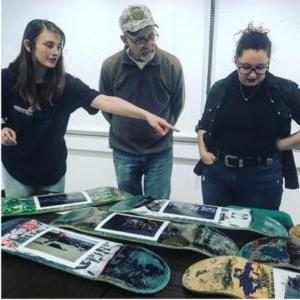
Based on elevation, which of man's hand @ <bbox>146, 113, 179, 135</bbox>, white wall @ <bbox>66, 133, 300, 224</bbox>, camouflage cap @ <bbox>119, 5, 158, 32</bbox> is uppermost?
camouflage cap @ <bbox>119, 5, 158, 32</bbox>

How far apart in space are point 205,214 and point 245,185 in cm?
41

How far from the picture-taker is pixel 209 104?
5.01 ft

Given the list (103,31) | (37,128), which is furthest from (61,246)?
(103,31)

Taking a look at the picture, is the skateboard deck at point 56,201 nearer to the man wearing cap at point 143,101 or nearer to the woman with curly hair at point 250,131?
the woman with curly hair at point 250,131

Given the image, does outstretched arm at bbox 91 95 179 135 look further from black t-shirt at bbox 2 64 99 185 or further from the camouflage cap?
the camouflage cap

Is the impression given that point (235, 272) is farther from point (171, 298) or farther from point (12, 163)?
point (12, 163)

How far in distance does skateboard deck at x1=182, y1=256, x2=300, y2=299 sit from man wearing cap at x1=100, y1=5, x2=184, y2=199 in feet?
3.37

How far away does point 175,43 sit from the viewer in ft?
6.83

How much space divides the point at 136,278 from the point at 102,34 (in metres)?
1.75

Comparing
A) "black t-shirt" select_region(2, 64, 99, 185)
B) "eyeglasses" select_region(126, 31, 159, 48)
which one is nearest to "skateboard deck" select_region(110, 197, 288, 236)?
"black t-shirt" select_region(2, 64, 99, 185)

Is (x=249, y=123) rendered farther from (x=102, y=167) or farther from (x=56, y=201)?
(x=102, y=167)

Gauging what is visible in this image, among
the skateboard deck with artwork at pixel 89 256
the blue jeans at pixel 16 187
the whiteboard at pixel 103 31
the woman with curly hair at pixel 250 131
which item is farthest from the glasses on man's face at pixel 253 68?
the blue jeans at pixel 16 187

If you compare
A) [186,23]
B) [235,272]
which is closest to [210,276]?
[235,272]

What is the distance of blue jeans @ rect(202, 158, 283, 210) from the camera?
1448 mm
